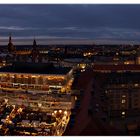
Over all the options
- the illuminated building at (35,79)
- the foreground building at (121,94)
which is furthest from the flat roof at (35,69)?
the foreground building at (121,94)

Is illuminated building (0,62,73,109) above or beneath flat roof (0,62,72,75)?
beneath

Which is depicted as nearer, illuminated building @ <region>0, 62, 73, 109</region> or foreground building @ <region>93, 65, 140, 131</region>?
foreground building @ <region>93, 65, 140, 131</region>

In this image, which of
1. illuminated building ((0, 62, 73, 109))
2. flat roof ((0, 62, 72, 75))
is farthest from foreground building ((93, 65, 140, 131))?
flat roof ((0, 62, 72, 75))

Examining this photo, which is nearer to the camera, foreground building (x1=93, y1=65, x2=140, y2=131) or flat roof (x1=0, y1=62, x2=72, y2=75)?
foreground building (x1=93, y1=65, x2=140, y2=131)

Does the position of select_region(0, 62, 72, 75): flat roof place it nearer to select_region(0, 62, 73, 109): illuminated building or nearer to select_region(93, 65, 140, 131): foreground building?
select_region(0, 62, 73, 109): illuminated building

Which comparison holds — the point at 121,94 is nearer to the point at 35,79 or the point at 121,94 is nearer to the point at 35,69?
the point at 35,79

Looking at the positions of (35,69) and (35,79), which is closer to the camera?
(35,79)

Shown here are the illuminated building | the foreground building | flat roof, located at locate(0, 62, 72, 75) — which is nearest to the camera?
the foreground building

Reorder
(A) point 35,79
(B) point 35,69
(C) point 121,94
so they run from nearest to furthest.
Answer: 1. (C) point 121,94
2. (A) point 35,79
3. (B) point 35,69

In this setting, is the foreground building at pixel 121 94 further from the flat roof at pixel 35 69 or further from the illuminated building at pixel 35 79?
the flat roof at pixel 35 69

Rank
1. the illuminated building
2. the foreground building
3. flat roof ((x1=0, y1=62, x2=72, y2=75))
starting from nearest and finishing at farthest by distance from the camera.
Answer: the foreground building, the illuminated building, flat roof ((x1=0, y1=62, x2=72, y2=75))

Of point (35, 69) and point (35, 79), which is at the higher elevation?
point (35, 69)

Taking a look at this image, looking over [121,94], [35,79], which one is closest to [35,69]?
[35,79]
